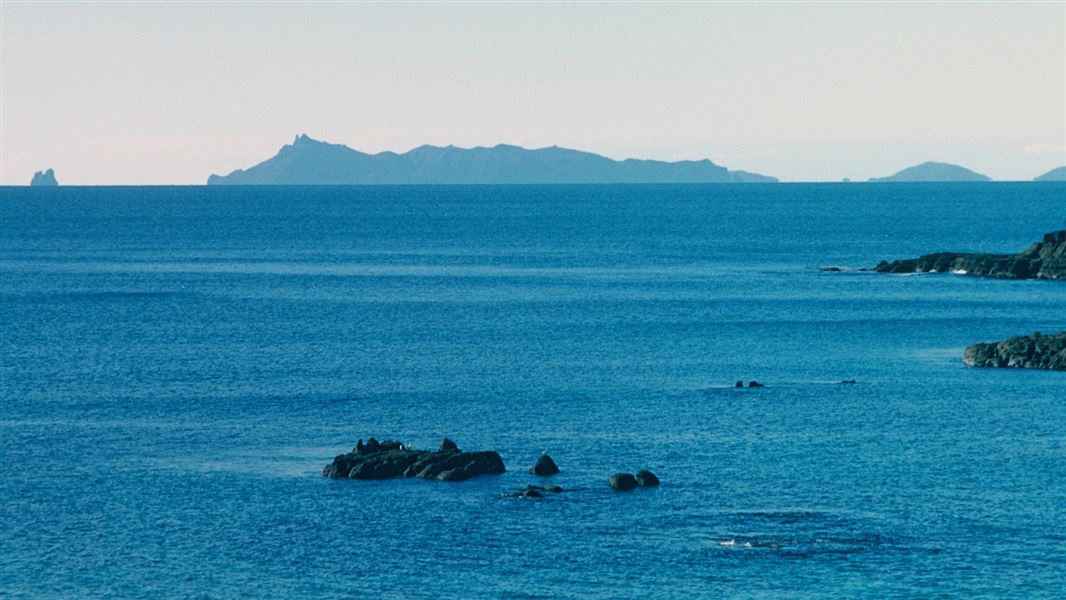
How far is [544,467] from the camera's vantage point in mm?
83750

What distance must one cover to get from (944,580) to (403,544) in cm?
2387

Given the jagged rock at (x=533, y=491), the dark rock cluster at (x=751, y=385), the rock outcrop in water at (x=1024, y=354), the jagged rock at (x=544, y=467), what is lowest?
the jagged rock at (x=533, y=491)

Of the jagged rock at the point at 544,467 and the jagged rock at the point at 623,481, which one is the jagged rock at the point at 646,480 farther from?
the jagged rock at the point at 544,467

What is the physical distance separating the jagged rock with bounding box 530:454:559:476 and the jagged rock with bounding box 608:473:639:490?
14.6ft

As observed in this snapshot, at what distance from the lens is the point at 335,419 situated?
101188mm

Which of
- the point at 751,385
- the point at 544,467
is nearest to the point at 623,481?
the point at 544,467

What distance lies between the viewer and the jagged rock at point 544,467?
83.6 m

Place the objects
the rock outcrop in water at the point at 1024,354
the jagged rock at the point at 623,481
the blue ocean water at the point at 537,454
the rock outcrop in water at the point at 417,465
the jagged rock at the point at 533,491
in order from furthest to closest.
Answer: the rock outcrop in water at the point at 1024,354 < the rock outcrop in water at the point at 417,465 < the jagged rock at the point at 623,481 < the jagged rock at the point at 533,491 < the blue ocean water at the point at 537,454

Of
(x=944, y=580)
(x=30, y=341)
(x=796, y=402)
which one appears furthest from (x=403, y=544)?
(x=30, y=341)

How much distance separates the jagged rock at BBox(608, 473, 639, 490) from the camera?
79875 mm

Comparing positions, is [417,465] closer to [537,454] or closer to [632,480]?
[537,454]

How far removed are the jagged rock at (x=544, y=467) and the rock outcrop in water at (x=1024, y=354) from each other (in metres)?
50.2

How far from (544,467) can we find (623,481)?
18.2 ft

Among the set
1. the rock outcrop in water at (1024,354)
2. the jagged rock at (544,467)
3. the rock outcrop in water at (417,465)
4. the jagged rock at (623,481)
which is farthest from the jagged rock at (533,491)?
the rock outcrop in water at (1024,354)
